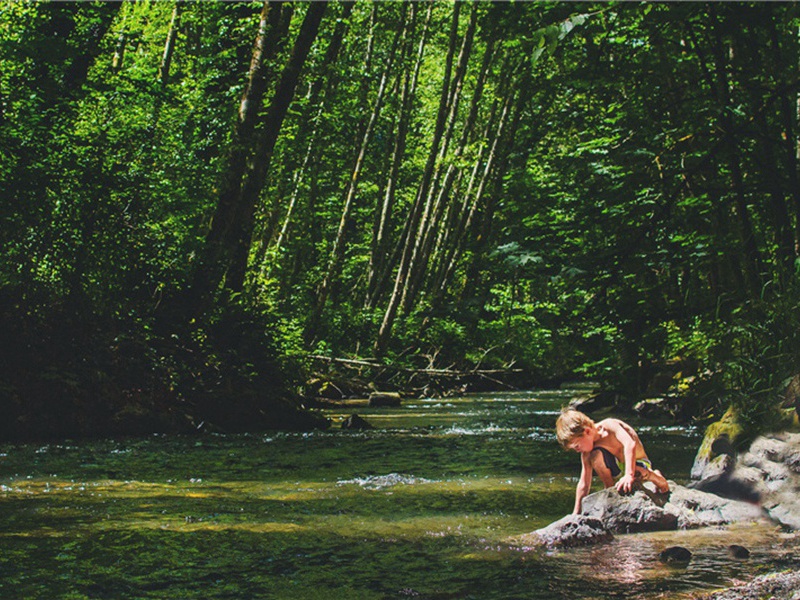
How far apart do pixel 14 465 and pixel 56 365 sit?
3009mm

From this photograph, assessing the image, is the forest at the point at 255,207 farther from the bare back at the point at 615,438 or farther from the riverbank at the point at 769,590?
the riverbank at the point at 769,590

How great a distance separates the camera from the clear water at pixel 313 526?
4500 millimetres

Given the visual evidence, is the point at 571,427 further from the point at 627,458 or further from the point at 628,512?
the point at 628,512

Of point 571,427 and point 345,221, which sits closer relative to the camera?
point 571,427

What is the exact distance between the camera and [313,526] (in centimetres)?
610

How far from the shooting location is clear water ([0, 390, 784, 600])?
4.50 m

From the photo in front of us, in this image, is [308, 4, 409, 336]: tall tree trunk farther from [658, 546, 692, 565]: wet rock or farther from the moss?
[658, 546, 692, 565]: wet rock

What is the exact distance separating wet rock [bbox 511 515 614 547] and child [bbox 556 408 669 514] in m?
0.49

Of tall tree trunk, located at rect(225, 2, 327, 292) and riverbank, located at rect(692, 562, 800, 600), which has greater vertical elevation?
tall tree trunk, located at rect(225, 2, 327, 292)

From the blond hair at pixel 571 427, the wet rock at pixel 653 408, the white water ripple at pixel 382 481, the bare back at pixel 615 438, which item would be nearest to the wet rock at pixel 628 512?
the bare back at pixel 615 438

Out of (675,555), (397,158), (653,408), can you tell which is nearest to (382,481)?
(675,555)

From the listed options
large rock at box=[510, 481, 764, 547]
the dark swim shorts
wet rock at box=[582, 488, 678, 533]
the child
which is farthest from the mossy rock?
wet rock at box=[582, 488, 678, 533]

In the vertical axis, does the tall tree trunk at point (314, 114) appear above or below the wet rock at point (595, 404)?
above

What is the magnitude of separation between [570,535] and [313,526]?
1710 mm
